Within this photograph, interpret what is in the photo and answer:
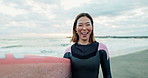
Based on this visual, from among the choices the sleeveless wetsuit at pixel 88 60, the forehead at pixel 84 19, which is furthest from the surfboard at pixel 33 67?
the forehead at pixel 84 19

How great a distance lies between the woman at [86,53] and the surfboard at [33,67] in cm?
13

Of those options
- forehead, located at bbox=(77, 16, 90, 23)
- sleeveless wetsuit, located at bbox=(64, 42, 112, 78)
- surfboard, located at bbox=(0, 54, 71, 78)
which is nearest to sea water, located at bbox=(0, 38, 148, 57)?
surfboard, located at bbox=(0, 54, 71, 78)

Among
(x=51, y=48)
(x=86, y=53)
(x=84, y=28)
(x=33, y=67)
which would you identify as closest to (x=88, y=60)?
(x=86, y=53)

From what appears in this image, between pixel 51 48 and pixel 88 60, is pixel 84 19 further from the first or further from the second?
pixel 51 48

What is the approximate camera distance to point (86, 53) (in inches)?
73.4

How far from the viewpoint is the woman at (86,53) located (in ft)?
6.07

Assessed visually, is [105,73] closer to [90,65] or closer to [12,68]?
[90,65]

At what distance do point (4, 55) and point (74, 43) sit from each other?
80 cm

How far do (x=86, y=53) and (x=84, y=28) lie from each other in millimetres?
282

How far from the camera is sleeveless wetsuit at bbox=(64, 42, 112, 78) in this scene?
1.84m

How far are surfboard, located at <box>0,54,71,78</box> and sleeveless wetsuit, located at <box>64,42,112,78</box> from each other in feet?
0.38

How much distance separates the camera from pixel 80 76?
1.88 m

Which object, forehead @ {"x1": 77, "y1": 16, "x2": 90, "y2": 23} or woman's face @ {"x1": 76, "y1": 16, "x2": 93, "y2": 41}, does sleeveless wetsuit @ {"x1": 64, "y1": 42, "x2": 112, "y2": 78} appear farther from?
forehead @ {"x1": 77, "y1": 16, "x2": 90, "y2": 23}

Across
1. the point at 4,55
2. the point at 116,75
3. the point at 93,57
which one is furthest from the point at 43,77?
the point at 116,75
